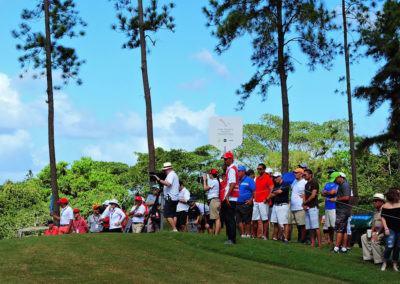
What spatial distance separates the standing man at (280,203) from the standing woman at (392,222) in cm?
338

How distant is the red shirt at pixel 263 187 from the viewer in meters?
16.4

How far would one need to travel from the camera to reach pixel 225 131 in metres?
20.6

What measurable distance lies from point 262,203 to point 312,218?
1581 mm

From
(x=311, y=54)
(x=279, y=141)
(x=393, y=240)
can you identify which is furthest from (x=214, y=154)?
(x=393, y=240)

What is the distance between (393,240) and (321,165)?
169 ft

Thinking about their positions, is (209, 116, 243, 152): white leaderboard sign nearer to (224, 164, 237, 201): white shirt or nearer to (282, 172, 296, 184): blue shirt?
(282, 172, 296, 184): blue shirt

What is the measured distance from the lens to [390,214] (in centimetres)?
1305

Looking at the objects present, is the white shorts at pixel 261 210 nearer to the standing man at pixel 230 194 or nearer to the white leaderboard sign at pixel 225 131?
the standing man at pixel 230 194

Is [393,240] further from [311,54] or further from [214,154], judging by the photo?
[214,154]

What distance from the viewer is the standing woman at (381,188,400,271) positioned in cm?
1296

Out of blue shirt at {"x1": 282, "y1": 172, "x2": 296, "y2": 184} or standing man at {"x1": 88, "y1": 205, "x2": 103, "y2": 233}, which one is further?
standing man at {"x1": 88, "y1": 205, "x2": 103, "y2": 233}

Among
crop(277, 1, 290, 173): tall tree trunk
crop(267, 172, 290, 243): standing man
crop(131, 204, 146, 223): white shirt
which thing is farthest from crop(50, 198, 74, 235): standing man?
crop(277, 1, 290, 173): tall tree trunk

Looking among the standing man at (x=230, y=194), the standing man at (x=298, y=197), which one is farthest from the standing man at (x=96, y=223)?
the standing man at (x=298, y=197)

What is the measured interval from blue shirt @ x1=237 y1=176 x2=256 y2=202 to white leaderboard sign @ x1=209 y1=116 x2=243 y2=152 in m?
4.40
